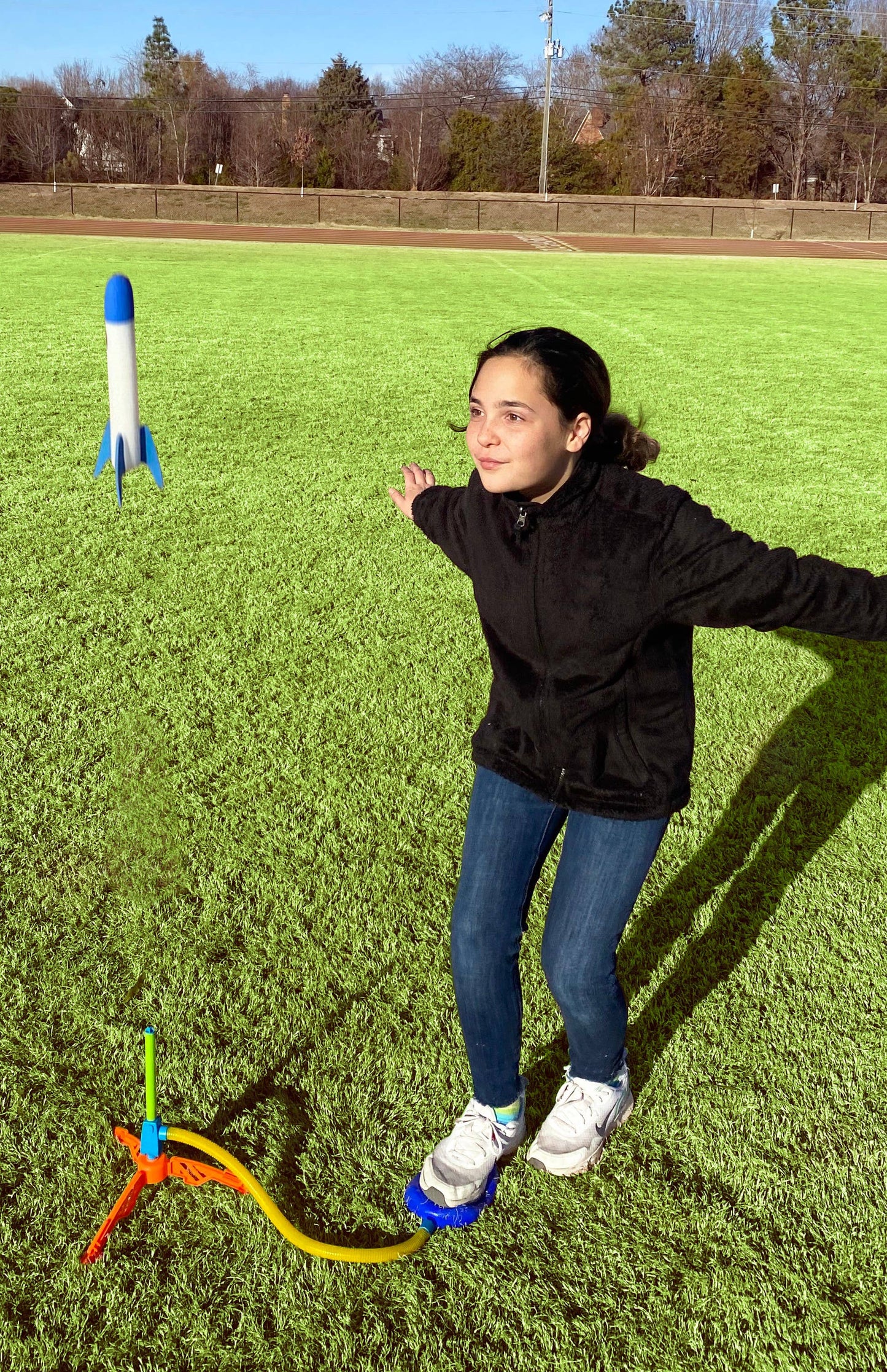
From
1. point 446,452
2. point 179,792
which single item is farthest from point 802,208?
point 179,792

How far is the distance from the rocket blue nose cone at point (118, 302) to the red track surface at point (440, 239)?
29615 mm

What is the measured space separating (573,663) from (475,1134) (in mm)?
936

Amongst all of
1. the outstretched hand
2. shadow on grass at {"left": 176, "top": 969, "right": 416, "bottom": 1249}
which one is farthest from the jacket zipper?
shadow on grass at {"left": 176, "top": 969, "right": 416, "bottom": 1249}

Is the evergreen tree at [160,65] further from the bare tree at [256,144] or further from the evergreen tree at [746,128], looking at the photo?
the evergreen tree at [746,128]

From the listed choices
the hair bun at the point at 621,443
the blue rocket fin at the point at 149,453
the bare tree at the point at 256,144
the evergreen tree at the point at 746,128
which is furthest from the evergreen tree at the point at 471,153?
the hair bun at the point at 621,443

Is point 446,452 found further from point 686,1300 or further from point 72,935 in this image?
point 686,1300

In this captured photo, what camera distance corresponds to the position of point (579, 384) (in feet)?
6.39

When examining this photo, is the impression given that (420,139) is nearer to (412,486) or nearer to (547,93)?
(547,93)

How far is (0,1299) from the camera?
198 cm

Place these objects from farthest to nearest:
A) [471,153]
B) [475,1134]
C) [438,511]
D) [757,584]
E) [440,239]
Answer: [471,153], [440,239], [438,511], [475,1134], [757,584]

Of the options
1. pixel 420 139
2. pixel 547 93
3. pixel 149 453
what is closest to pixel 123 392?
pixel 149 453

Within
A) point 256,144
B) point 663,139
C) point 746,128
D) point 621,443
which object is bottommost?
point 621,443

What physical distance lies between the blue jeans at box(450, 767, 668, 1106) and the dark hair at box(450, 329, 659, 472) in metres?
0.64

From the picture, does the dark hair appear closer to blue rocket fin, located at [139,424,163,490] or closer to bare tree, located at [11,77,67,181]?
blue rocket fin, located at [139,424,163,490]
